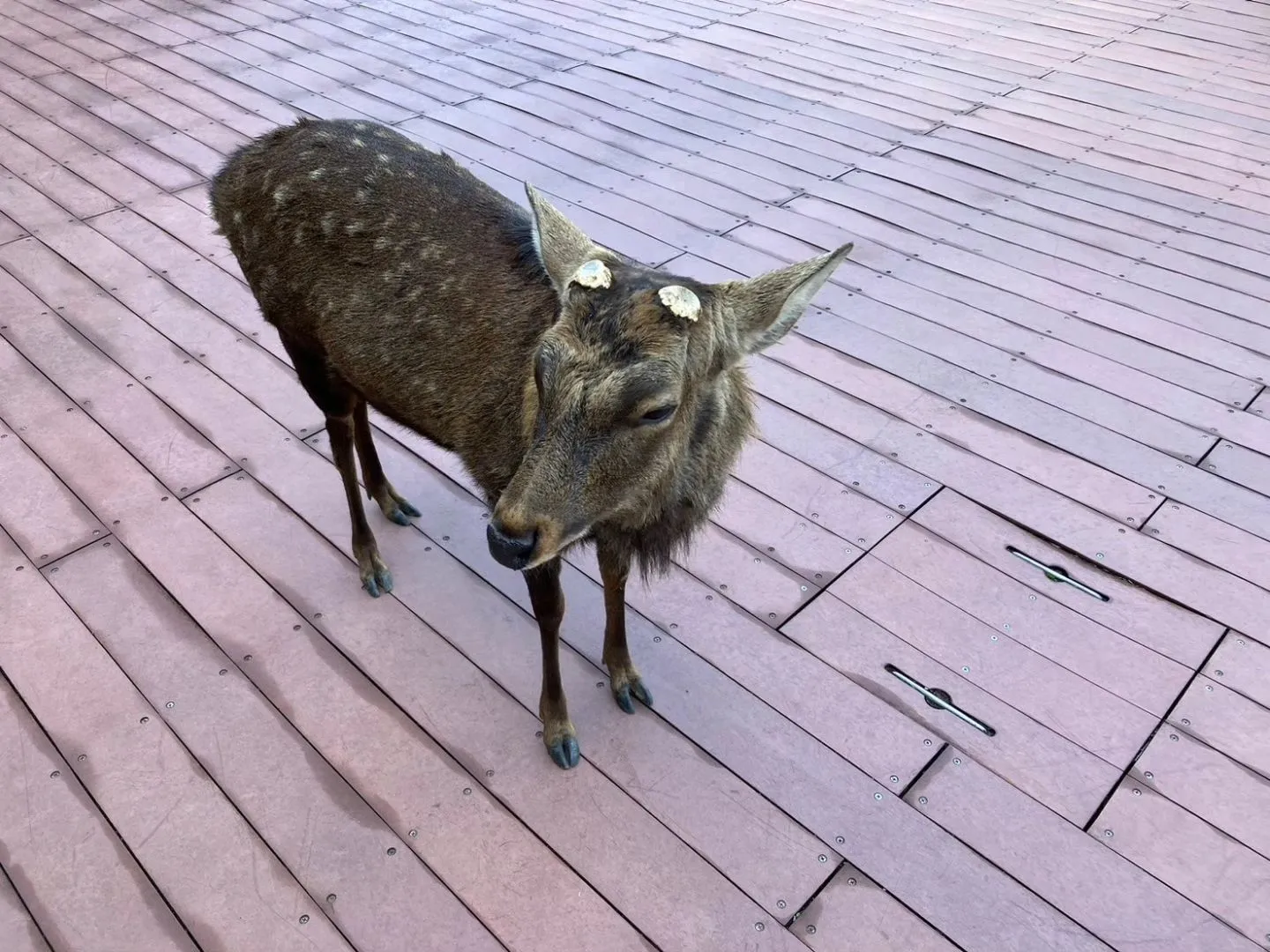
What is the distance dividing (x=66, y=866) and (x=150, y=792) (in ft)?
0.81

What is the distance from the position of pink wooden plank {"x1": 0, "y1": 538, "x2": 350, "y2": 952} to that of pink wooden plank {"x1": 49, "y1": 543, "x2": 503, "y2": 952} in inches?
1.6

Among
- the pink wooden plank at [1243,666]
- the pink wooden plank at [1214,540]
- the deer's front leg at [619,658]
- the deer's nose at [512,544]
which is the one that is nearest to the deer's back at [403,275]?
the deer's nose at [512,544]

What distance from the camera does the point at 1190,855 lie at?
2.40 meters

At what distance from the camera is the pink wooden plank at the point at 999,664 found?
270cm

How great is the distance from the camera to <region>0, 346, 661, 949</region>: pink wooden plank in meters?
2.37

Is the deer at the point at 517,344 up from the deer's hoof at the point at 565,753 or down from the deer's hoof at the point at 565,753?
up

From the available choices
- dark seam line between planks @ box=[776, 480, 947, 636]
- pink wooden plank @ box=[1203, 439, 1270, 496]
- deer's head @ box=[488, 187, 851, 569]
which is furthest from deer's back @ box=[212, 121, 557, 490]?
pink wooden plank @ box=[1203, 439, 1270, 496]

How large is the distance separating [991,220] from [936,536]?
2.48 m

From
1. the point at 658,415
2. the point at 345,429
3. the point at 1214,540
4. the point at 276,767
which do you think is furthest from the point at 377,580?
the point at 1214,540

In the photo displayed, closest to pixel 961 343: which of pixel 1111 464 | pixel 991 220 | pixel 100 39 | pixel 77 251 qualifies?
pixel 1111 464

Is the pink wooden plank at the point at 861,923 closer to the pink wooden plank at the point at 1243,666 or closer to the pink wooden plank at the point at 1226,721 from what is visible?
the pink wooden plank at the point at 1226,721

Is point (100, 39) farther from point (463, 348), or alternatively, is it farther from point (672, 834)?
point (672, 834)

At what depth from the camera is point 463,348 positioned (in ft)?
8.16

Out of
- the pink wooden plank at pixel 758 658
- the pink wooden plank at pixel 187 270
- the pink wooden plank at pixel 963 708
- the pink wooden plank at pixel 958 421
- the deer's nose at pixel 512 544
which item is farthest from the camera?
the pink wooden plank at pixel 187 270
